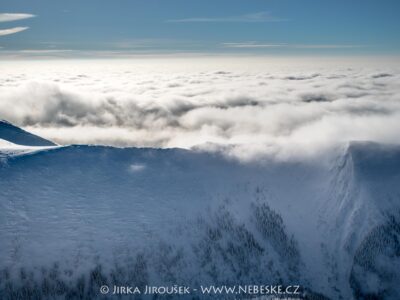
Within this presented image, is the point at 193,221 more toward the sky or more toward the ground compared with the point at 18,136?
more toward the ground

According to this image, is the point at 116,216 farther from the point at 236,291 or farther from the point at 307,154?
the point at 307,154

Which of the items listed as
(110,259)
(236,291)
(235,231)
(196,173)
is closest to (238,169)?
(196,173)

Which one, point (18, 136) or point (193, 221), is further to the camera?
point (18, 136)

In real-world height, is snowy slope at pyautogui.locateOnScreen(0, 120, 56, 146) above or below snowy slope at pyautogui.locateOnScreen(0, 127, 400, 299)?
above

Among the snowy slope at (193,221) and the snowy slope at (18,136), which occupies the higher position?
the snowy slope at (18,136)
